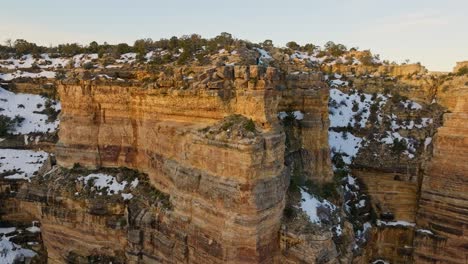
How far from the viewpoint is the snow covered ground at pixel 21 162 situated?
86.1ft

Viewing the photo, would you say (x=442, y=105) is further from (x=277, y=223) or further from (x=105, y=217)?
(x=105, y=217)

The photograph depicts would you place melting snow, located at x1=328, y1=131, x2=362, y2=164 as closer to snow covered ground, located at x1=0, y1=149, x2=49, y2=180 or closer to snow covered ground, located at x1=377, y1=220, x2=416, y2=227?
snow covered ground, located at x1=377, y1=220, x2=416, y2=227

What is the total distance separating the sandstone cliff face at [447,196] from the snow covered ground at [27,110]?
1243 inches

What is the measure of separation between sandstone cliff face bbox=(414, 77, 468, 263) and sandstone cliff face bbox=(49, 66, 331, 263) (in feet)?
22.6

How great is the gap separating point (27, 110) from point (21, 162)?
9.23 m

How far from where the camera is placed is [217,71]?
1325cm

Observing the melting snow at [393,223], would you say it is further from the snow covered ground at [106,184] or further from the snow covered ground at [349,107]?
the snow covered ground at [106,184]

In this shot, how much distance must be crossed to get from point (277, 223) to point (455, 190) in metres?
12.2

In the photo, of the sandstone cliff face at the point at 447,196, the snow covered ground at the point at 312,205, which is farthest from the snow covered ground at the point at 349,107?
the snow covered ground at the point at 312,205

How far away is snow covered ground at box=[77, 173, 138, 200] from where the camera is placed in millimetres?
17625

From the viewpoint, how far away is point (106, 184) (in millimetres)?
18062

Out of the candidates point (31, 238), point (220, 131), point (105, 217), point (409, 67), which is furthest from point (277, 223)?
point (409, 67)

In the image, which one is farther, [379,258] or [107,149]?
[379,258]

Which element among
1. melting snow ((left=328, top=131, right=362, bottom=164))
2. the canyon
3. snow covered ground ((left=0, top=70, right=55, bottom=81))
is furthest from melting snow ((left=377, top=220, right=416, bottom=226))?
snow covered ground ((left=0, top=70, right=55, bottom=81))
